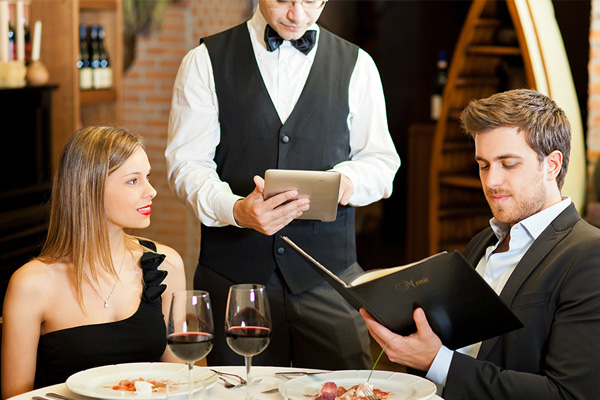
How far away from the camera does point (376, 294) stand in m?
1.51

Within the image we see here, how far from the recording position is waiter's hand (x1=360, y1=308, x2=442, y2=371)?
161 centimetres

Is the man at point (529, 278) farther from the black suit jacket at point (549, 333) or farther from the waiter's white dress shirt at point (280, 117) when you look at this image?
the waiter's white dress shirt at point (280, 117)

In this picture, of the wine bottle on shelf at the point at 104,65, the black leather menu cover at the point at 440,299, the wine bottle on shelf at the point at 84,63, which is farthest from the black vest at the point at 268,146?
the wine bottle on shelf at the point at 104,65

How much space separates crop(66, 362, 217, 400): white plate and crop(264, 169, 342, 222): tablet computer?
21.8 inches

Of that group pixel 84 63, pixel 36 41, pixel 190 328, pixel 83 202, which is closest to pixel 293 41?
pixel 83 202

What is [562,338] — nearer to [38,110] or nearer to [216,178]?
[216,178]

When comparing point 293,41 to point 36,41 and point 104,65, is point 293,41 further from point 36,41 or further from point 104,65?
point 104,65

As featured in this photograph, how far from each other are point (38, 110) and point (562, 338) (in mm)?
3173

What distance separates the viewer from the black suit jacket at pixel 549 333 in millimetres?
1553

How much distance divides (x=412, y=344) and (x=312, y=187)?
1.81 feet

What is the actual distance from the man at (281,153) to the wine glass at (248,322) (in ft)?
2.31

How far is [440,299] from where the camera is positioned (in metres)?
1.53

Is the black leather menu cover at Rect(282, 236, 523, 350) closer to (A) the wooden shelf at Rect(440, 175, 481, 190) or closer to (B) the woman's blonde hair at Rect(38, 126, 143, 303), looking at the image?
(B) the woman's blonde hair at Rect(38, 126, 143, 303)

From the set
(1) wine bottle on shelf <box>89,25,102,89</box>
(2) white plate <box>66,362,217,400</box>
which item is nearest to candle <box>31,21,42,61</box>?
(1) wine bottle on shelf <box>89,25,102,89</box>
